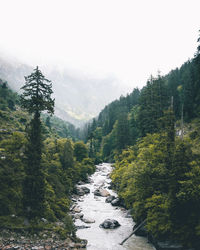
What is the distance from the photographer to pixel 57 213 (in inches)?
1134

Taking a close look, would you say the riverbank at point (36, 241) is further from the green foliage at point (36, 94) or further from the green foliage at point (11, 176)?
the green foliage at point (36, 94)

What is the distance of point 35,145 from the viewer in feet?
78.8

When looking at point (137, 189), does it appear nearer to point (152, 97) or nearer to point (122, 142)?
point (152, 97)

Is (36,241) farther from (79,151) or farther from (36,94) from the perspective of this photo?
(79,151)

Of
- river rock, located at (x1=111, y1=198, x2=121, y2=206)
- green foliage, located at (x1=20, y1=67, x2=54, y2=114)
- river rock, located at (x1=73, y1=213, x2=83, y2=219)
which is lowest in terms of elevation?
river rock, located at (x1=73, y1=213, x2=83, y2=219)

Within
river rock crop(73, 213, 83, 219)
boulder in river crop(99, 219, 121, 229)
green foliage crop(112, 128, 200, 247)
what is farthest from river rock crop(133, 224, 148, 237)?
river rock crop(73, 213, 83, 219)

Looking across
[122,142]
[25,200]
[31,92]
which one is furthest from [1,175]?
[122,142]

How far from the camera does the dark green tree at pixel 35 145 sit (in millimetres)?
22797

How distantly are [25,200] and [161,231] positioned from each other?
15.6m

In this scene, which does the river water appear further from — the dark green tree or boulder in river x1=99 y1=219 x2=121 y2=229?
the dark green tree

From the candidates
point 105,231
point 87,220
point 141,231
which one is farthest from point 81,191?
point 141,231

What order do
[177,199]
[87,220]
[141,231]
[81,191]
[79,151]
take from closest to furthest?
1. [177,199]
2. [141,231]
3. [87,220]
4. [81,191]
5. [79,151]

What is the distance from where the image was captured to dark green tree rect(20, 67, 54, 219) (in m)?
22.8

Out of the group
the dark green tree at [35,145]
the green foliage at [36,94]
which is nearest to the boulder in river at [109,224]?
the dark green tree at [35,145]
